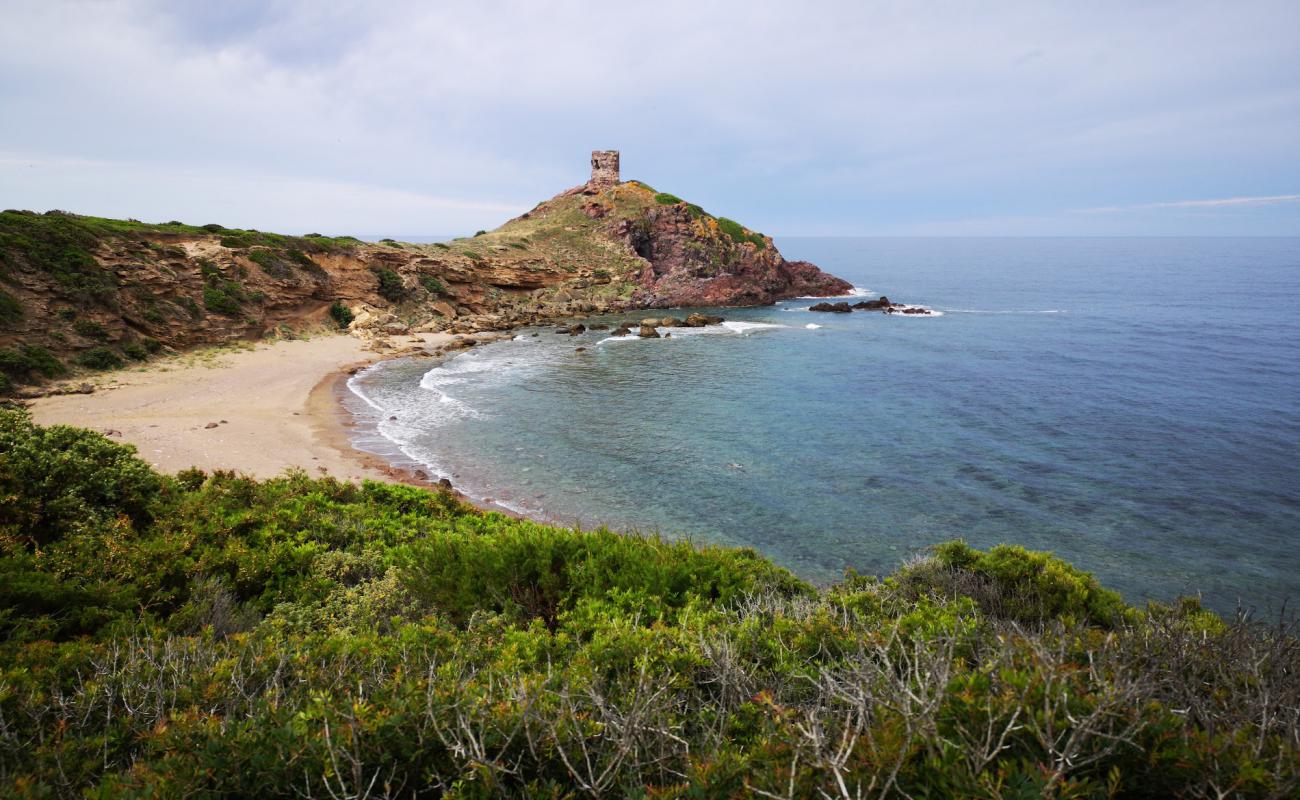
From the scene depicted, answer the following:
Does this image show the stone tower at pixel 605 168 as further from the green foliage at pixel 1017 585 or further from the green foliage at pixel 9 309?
the green foliage at pixel 1017 585

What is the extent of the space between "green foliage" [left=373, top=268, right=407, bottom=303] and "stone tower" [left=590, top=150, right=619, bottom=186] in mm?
46762

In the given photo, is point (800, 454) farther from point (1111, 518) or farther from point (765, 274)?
point (765, 274)

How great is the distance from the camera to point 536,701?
4.22m

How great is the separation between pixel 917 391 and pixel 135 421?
35635mm

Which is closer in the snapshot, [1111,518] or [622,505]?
[1111,518]

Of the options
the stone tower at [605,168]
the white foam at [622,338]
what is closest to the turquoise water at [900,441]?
the white foam at [622,338]

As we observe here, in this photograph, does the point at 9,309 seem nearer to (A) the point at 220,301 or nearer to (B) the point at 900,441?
(A) the point at 220,301

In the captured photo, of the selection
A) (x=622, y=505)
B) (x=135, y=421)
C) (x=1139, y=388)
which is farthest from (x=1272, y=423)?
(x=135, y=421)

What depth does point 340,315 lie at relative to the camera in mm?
47062

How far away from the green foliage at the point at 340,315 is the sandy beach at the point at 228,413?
972 centimetres

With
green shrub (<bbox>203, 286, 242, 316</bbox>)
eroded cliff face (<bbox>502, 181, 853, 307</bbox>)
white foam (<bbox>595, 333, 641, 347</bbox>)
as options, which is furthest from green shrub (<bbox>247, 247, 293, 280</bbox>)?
eroded cliff face (<bbox>502, 181, 853, 307</bbox>)

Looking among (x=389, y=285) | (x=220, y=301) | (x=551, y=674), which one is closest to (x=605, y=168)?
(x=389, y=285)

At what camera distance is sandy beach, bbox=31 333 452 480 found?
20.2 m

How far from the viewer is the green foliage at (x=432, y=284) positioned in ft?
184
